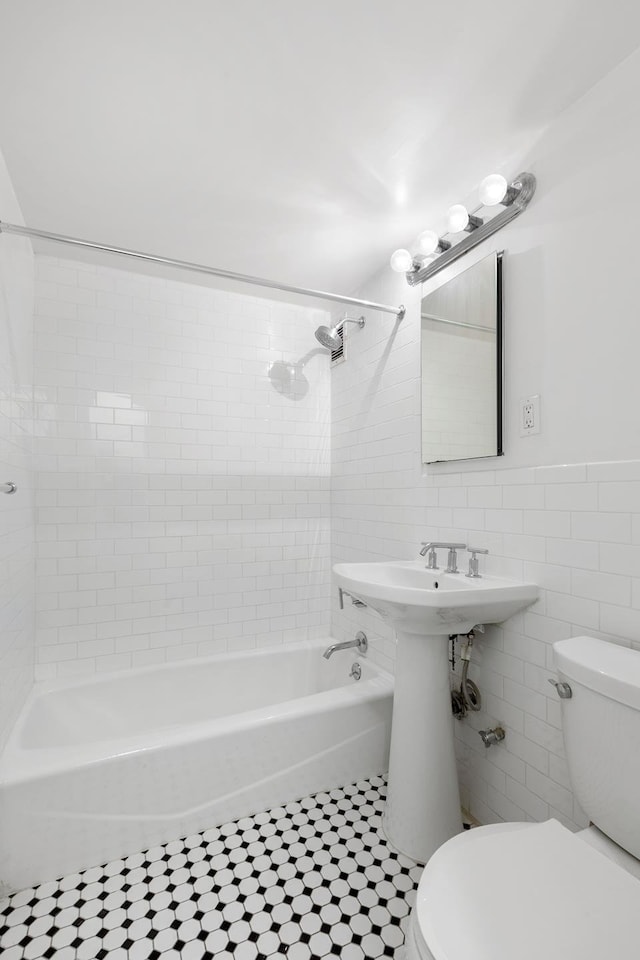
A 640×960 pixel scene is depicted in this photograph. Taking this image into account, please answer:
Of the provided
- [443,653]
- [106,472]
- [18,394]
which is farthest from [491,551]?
[18,394]

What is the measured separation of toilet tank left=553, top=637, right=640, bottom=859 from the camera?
97 cm

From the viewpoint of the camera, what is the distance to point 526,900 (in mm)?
819

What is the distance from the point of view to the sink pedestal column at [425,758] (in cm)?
156

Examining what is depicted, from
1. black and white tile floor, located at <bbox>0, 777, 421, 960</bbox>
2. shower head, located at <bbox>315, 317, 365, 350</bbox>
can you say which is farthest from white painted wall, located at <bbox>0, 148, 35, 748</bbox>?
shower head, located at <bbox>315, 317, 365, 350</bbox>

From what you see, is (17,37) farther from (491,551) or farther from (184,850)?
(184,850)

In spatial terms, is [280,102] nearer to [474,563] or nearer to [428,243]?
[428,243]

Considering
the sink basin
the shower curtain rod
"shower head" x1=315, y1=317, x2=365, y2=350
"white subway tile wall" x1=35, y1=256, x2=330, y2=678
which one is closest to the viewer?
the sink basin

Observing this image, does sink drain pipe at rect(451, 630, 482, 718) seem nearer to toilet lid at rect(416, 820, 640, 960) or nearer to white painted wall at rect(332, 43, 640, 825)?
white painted wall at rect(332, 43, 640, 825)

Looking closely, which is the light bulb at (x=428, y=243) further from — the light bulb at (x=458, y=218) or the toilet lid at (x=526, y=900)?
the toilet lid at (x=526, y=900)

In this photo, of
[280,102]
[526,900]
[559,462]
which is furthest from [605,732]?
[280,102]

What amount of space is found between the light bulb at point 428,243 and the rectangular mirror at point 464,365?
0.15 m

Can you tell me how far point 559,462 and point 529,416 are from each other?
0.19 metres

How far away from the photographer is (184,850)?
1624 millimetres

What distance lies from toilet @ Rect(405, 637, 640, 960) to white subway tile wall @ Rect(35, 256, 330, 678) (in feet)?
5.91
